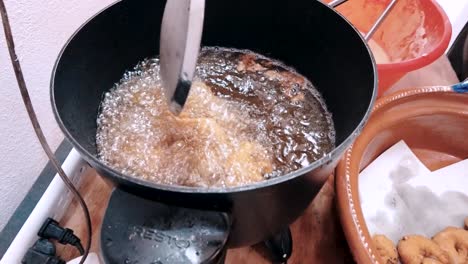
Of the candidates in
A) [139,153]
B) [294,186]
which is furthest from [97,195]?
[294,186]

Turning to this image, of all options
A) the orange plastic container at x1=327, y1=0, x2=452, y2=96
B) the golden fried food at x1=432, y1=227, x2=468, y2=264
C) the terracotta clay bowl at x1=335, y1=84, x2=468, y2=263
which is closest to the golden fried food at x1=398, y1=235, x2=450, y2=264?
the golden fried food at x1=432, y1=227, x2=468, y2=264

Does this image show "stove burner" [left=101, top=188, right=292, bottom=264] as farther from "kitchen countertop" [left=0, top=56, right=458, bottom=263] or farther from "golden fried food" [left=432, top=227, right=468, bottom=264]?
"golden fried food" [left=432, top=227, right=468, bottom=264]

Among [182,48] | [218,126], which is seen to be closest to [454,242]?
[218,126]

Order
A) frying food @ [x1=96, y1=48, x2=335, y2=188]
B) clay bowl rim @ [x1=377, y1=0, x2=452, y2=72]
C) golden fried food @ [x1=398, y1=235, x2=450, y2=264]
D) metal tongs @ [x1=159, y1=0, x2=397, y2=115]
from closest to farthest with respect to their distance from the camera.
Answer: metal tongs @ [x1=159, y1=0, x2=397, y2=115] → frying food @ [x1=96, y1=48, x2=335, y2=188] → golden fried food @ [x1=398, y1=235, x2=450, y2=264] → clay bowl rim @ [x1=377, y1=0, x2=452, y2=72]

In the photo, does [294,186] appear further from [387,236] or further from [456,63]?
[456,63]

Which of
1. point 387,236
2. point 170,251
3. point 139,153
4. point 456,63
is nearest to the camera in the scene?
point 170,251

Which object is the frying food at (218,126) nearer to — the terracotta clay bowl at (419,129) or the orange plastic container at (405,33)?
the terracotta clay bowl at (419,129)

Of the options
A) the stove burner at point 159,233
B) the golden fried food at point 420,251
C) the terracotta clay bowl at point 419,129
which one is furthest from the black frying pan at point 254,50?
the golden fried food at point 420,251
